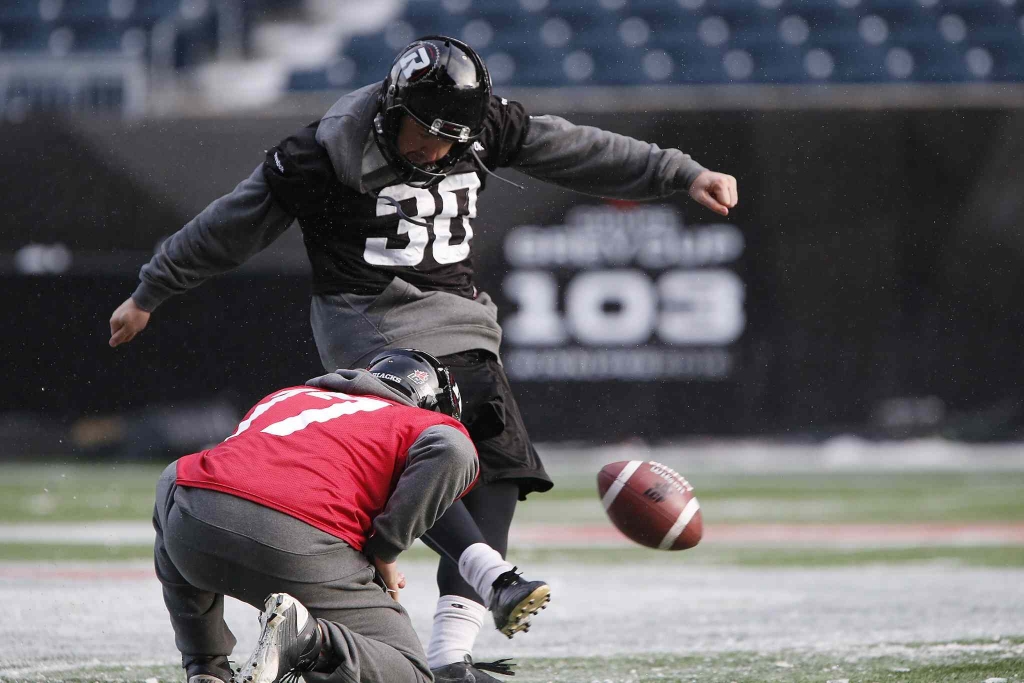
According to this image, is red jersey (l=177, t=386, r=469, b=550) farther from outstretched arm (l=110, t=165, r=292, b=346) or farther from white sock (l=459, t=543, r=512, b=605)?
outstretched arm (l=110, t=165, r=292, b=346)

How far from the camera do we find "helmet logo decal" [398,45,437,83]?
2.80 metres

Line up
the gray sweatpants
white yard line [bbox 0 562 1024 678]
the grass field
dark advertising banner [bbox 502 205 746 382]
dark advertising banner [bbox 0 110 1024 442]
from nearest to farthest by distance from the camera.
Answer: the gray sweatpants, the grass field, white yard line [bbox 0 562 1024 678], dark advertising banner [bbox 0 110 1024 442], dark advertising banner [bbox 502 205 746 382]

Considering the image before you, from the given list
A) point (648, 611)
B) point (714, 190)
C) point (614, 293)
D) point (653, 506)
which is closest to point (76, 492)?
point (614, 293)

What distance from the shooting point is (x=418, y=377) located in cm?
256

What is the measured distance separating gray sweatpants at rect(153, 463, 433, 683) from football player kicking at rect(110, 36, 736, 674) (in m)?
0.38

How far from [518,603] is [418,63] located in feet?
4.26

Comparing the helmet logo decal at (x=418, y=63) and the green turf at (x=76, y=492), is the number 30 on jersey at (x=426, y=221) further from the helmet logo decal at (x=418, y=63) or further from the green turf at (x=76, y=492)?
the green turf at (x=76, y=492)

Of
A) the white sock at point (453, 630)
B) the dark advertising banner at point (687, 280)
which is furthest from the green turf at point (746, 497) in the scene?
the white sock at point (453, 630)

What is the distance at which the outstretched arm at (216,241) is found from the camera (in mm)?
3014

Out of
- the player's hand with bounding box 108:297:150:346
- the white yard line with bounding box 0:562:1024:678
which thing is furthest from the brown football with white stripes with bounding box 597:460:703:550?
the player's hand with bounding box 108:297:150:346

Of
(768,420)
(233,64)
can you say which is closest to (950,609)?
(768,420)

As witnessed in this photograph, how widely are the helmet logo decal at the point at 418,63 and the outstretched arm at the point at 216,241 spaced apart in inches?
18.2

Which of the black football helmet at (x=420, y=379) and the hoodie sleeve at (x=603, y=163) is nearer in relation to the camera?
the black football helmet at (x=420, y=379)

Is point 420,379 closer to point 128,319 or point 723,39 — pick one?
point 128,319
